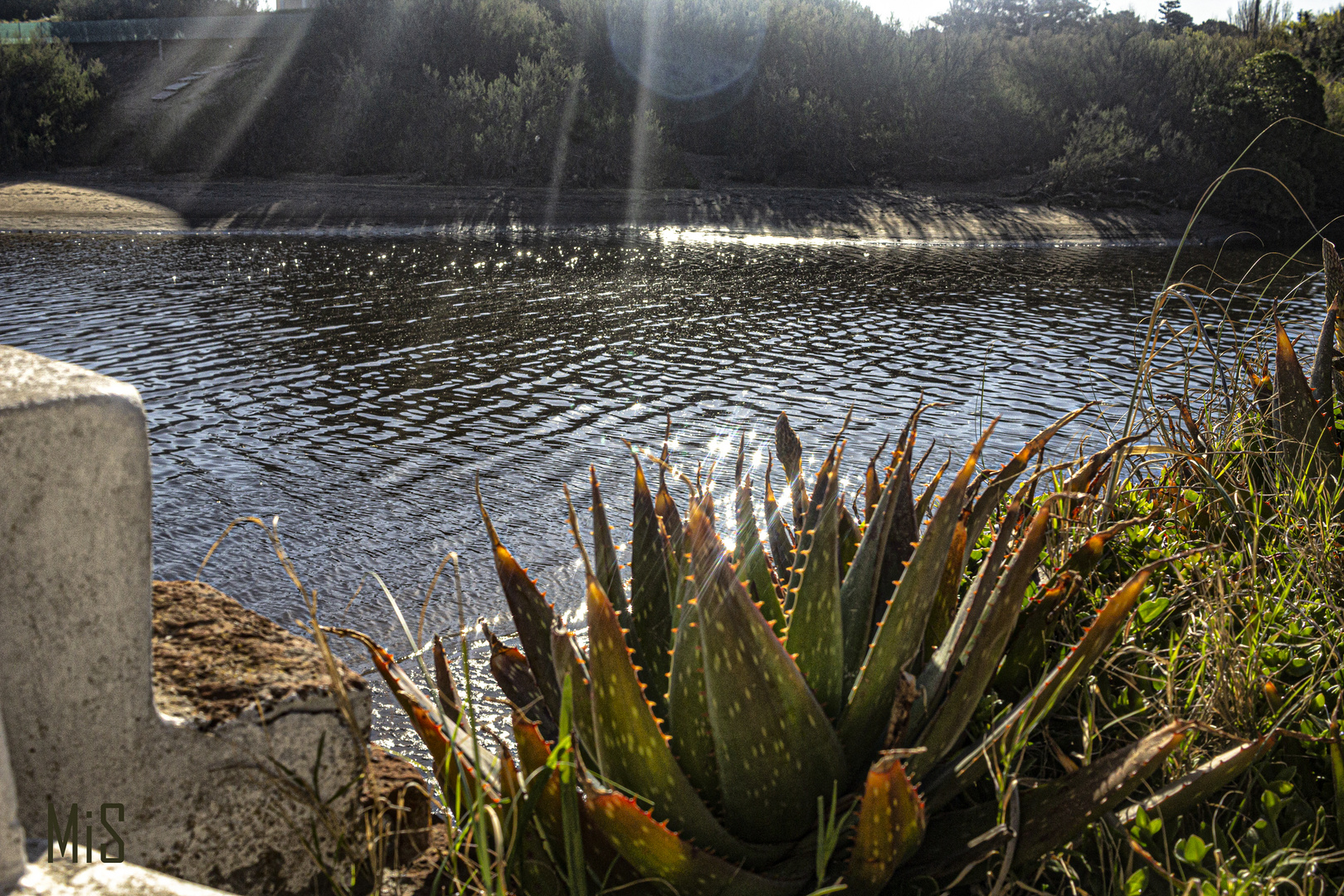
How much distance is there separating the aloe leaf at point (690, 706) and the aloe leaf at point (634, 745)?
0.08m

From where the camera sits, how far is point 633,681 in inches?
54.9

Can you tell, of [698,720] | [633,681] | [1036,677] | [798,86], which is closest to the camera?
[633,681]

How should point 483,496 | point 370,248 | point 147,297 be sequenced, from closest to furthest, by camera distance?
point 483,496, point 147,297, point 370,248

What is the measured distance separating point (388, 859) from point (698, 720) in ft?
2.16

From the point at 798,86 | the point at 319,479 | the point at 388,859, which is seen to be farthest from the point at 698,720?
the point at 798,86

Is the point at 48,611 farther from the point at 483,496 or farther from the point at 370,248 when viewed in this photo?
the point at 370,248

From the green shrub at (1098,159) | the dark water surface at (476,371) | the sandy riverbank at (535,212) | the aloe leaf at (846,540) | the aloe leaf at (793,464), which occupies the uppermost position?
the green shrub at (1098,159)

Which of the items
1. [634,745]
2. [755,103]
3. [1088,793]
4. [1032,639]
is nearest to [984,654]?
[1088,793]

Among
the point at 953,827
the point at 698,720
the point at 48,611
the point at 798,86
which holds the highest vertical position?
the point at 798,86

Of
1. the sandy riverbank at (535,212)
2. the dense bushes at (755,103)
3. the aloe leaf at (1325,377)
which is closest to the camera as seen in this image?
the aloe leaf at (1325,377)

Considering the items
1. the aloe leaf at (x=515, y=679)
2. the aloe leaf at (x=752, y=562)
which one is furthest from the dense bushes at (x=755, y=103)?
the aloe leaf at (x=752, y=562)

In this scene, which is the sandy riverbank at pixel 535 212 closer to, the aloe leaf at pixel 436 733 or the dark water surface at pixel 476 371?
the dark water surface at pixel 476 371

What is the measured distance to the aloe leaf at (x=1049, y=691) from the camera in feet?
4.95

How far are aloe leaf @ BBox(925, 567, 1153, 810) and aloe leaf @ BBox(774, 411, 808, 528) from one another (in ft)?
2.11
